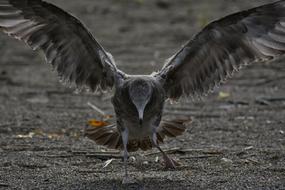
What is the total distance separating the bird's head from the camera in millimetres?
6637

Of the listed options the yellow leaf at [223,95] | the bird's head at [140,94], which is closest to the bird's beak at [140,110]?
the bird's head at [140,94]

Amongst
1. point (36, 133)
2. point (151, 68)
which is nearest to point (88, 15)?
point (151, 68)

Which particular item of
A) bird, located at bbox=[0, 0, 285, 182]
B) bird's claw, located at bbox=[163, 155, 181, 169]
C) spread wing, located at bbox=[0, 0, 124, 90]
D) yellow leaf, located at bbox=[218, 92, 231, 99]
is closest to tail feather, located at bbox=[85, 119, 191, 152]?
bird, located at bbox=[0, 0, 285, 182]

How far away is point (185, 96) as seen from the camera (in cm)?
771

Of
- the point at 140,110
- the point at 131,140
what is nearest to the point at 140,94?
the point at 140,110

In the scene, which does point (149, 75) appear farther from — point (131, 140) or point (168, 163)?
point (168, 163)

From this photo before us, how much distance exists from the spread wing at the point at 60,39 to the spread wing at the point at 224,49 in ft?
2.12

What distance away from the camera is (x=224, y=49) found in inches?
290

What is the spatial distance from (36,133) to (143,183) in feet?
7.43

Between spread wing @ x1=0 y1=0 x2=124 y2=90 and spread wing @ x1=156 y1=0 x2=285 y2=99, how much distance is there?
0.65 m

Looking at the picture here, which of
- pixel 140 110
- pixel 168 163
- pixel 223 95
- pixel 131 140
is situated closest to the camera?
pixel 140 110

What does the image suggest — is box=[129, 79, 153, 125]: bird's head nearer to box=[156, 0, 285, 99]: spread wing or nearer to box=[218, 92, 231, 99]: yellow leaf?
box=[156, 0, 285, 99]: spread wing

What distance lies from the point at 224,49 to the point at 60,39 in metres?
1.61

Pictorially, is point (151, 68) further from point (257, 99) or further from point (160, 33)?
point (160, 33)
